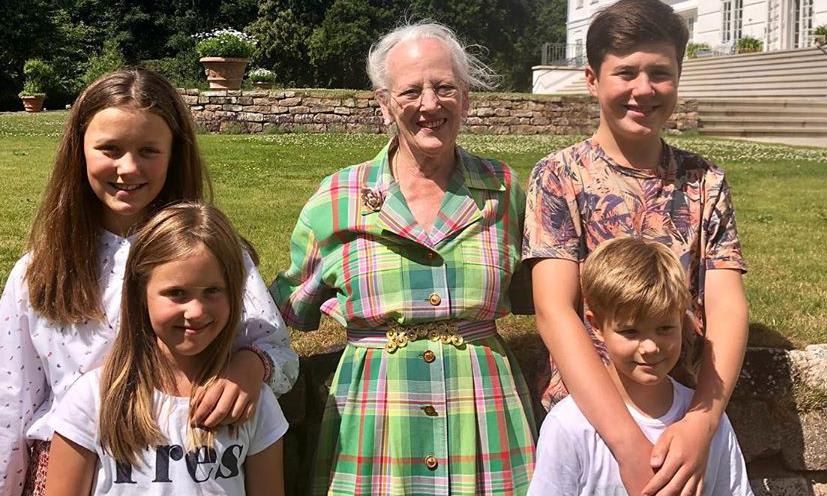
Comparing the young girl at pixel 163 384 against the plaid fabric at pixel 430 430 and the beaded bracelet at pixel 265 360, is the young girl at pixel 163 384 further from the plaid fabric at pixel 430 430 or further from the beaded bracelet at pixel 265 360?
the plaid fabric at pixel 430 430

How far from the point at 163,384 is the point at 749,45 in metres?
29.8

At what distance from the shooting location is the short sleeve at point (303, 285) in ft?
8.53

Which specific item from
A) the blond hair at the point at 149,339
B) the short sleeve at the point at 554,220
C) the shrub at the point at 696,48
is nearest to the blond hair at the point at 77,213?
the blond hair at the point at 149,339

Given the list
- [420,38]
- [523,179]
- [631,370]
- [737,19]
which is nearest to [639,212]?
[631,370]

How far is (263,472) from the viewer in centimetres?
221

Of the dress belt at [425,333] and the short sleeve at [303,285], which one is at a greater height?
the short sleeve at [303,285]

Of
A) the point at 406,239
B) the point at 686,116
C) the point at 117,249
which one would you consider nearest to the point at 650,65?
the point at 406,239

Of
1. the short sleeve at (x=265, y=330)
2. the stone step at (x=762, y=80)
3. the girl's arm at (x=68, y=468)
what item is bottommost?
the girl's arm at (x=68, y=468)

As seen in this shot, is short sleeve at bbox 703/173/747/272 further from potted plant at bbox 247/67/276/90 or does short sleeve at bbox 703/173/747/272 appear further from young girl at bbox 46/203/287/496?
potted plant at bbox 247/67/276/90

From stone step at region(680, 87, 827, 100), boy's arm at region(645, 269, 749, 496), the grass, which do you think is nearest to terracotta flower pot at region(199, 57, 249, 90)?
the grass

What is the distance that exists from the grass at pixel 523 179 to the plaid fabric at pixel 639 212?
118 cm

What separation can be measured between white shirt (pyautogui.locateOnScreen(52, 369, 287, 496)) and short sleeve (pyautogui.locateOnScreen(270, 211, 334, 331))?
1.93 feet

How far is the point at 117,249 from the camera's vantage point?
235 centimetres

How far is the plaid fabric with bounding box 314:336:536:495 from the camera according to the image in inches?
96.2
